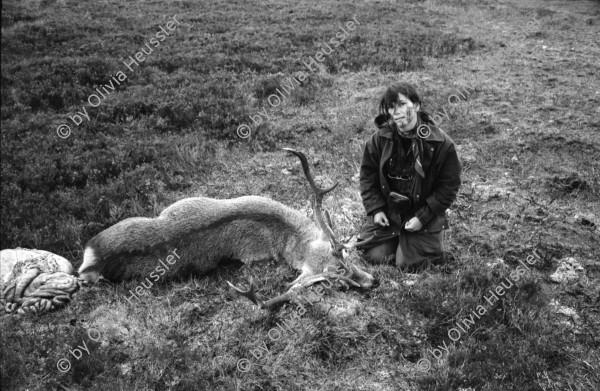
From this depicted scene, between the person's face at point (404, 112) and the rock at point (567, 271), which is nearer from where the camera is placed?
the person's face at point (404, 112)

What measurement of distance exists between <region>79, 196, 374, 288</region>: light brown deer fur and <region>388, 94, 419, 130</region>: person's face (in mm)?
1810

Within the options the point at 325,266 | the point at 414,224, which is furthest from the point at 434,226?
the point at 325,266

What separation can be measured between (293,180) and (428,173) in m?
3.50

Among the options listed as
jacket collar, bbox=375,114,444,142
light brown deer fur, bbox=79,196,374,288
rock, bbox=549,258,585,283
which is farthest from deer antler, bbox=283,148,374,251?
rock, bbox=549,258,585,283

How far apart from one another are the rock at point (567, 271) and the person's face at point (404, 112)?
2.90m

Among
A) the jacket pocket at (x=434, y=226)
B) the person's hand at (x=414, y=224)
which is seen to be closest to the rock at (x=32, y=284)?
the person's hand at (x=414, y=224)

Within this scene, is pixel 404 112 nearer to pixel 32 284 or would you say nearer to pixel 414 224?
pixel 414 224

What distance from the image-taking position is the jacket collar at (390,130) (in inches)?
228

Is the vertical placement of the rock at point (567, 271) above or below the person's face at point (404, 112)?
below

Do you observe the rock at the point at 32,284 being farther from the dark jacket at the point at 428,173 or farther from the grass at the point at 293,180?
the dark jacket at the point at 428,173

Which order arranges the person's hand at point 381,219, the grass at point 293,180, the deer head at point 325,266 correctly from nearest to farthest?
the grass at point 293,180, the deer head at point 325,266, the person's hand at point 381,219

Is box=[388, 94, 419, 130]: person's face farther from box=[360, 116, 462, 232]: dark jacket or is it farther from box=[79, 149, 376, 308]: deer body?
box=[79, 149, 376, 308]: deer body

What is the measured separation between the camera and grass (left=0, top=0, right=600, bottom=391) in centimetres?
498

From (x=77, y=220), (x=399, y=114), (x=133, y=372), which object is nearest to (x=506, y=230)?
(x=399, y=114)
